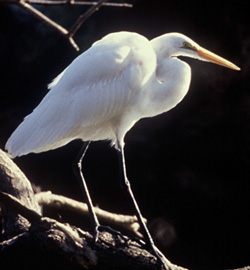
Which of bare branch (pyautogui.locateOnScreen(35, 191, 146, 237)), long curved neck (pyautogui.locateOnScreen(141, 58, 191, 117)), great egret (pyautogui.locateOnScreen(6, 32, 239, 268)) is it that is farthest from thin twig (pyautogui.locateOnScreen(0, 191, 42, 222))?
bare branch (pyautogui.locateOnScreen(35, 191, 146, 237))

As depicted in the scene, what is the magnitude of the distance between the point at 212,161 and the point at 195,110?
0.31 metres

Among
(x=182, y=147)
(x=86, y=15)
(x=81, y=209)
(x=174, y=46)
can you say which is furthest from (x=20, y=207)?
(x=182, y=147)

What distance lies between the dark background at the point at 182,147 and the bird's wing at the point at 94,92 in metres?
1.12

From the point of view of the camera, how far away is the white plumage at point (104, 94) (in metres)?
1.88

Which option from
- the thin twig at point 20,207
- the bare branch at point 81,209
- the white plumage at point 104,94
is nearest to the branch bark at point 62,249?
the thin twig at point 20,207

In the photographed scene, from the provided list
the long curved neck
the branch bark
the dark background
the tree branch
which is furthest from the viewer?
the dark background

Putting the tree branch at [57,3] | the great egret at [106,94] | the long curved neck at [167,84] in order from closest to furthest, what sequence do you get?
1. the tree branch at [57,3]
2. the great egret at [106,94]
3. the long curved neck at [167,84]

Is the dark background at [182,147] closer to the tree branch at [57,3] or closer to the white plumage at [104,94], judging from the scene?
the white plumage at [104,94]

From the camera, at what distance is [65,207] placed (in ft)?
8.57

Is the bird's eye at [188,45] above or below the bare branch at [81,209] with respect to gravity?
above

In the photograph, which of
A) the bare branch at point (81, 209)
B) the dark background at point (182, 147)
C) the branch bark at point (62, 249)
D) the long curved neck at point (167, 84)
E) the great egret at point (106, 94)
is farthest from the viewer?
the dark background at point (182, 147)

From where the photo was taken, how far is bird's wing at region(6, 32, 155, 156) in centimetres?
189

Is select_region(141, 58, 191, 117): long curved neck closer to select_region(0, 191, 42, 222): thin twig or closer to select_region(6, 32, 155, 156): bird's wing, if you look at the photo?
select_region(6, 32, 155, 156): bird's wing

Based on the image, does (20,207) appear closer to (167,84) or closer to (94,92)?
(94,92)
